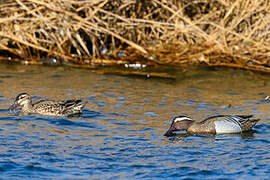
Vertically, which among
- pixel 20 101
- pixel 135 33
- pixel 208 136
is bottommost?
pixel 208 136

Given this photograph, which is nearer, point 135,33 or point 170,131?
point 170,131

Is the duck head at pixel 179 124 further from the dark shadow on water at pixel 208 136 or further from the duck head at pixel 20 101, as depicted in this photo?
the duck head at pixel 20 101

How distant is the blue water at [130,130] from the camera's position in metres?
6.44

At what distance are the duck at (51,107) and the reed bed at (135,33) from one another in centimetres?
414

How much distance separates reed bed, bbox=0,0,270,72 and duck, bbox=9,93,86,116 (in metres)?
4.14

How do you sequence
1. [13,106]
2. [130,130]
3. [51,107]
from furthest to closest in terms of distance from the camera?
[13,106] < [51,107] < [130,130]

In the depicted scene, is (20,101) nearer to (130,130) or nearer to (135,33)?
(130,130)

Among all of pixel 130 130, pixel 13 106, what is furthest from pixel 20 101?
pixel 130 130

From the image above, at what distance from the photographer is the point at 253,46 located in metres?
13.7

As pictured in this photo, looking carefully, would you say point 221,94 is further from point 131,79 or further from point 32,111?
point 32,111

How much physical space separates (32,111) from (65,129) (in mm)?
1337

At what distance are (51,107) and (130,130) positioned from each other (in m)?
1.65

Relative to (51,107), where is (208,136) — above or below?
below

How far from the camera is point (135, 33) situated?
14.4 m
